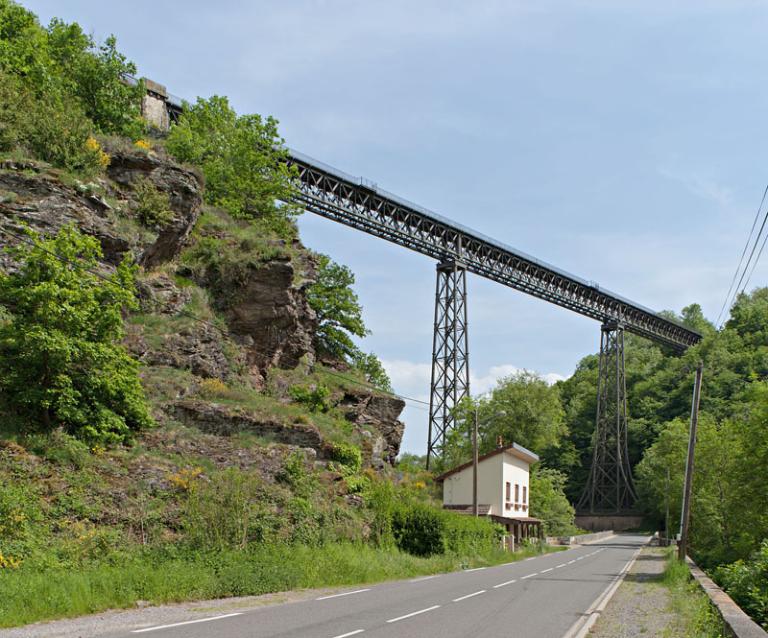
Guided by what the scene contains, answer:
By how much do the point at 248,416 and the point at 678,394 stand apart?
86.2 meters

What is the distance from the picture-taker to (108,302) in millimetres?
19469

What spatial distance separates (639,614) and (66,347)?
1423 centimetres

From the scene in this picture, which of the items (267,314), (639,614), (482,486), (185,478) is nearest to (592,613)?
(639,614)

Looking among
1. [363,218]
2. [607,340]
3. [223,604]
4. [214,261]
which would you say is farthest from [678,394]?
[223,604]

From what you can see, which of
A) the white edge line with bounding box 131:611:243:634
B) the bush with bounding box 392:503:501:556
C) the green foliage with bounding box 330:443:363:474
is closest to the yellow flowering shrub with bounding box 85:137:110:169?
the green foliage with bounding box 330:443:363:474

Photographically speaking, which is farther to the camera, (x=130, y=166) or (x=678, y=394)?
(x=678, y=394)

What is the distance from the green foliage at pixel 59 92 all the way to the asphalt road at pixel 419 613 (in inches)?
781

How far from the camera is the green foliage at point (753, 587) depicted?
43.3 feet

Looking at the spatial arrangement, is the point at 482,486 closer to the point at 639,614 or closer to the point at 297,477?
the point at 297,477

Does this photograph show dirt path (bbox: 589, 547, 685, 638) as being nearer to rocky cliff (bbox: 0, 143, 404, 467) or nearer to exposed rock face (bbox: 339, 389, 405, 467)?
rocky cliff (bbox: 0, 143, 404, 467)

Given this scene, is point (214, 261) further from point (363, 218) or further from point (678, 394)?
point (678, 394)

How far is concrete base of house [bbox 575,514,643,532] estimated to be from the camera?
79.2m

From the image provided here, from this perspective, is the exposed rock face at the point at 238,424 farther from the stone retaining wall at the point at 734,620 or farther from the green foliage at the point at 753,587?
the stone retaining wall at the point at 734,620

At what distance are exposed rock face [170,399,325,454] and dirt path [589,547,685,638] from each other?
459 inches
